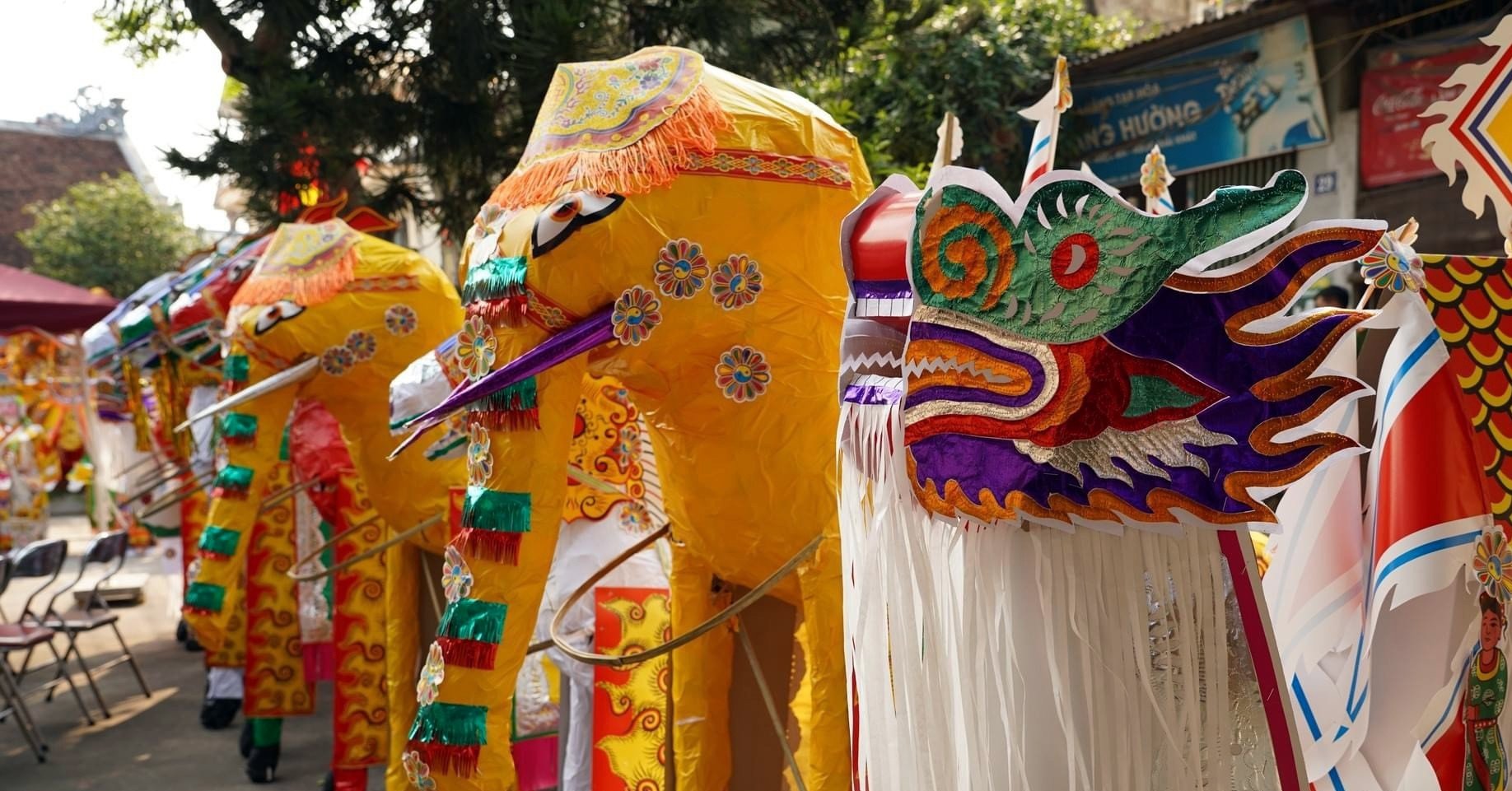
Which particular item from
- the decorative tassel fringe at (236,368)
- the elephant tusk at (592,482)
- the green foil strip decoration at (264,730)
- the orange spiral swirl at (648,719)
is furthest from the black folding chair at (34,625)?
the orange spiral swirl at (648,719)

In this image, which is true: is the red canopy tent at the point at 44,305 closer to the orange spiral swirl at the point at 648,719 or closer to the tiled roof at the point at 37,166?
the orange spiral swirl at the point at 648,719

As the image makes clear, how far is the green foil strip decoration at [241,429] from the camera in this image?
425 centimetres

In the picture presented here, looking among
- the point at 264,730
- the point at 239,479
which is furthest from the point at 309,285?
the point at 264,730

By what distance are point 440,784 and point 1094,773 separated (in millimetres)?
1250

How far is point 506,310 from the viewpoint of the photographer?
7.15ft

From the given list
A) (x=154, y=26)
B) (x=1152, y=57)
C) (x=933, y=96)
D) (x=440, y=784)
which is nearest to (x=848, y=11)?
(x=933, y=96)

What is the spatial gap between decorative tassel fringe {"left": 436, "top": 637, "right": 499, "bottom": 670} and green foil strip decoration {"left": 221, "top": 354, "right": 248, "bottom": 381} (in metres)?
2.43

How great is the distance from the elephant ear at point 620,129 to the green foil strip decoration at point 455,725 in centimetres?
83

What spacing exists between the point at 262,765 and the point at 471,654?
3.66m

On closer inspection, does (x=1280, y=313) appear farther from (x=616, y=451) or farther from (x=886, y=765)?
(x=616, y=451)

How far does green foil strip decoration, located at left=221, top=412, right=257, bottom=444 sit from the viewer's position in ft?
13.9

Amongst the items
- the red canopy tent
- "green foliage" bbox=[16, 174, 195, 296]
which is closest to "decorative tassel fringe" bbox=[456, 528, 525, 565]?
the red canopy tent

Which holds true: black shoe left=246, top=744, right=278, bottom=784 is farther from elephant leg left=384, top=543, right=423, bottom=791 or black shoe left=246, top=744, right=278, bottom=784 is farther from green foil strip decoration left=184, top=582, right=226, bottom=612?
elephant leg left=384, top=543, right=423, bottom=791

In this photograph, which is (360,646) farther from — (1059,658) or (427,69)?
(1059,658)
